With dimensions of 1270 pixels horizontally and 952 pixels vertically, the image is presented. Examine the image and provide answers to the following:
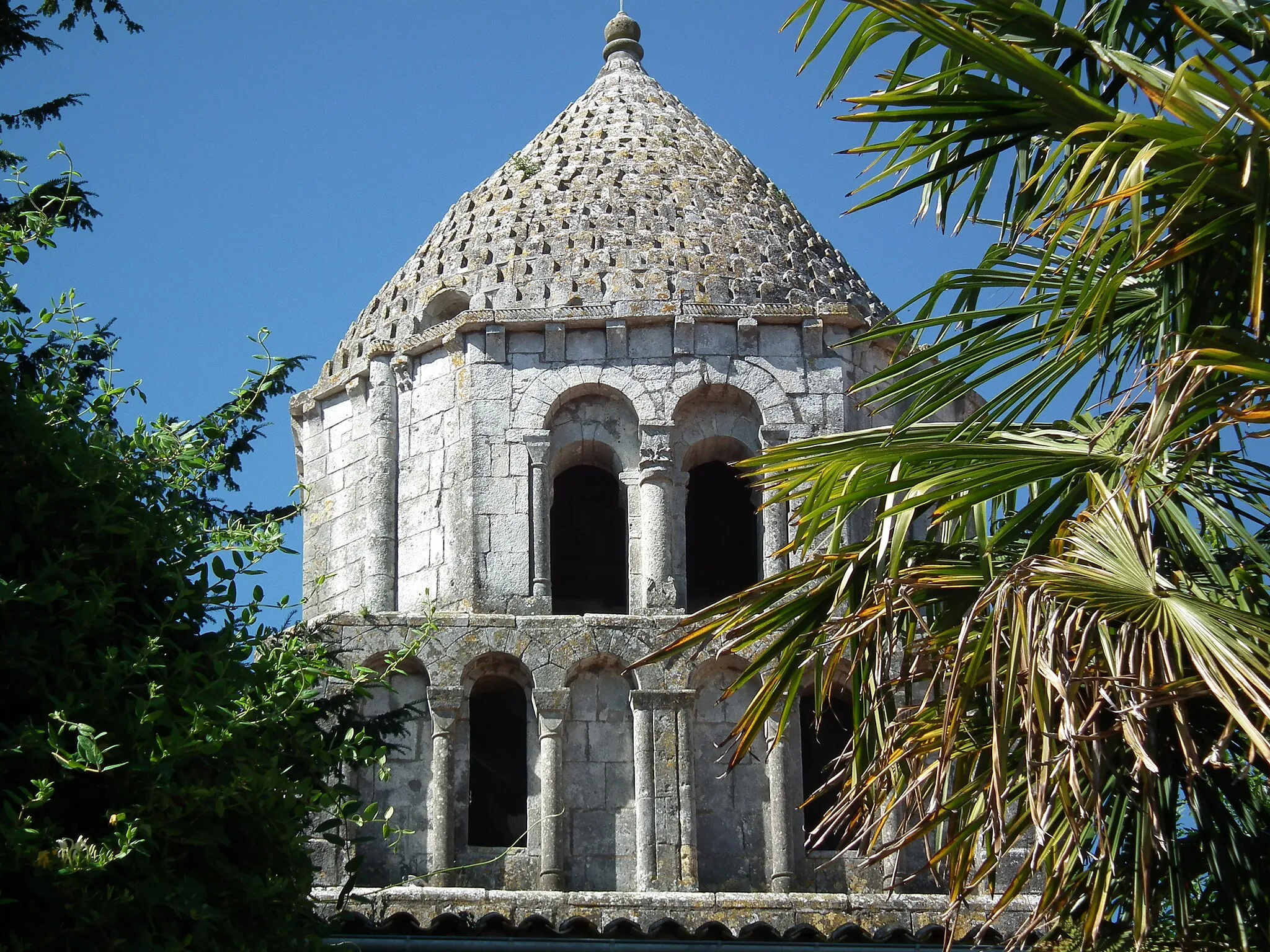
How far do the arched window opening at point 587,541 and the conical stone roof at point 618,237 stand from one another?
2.81 metres

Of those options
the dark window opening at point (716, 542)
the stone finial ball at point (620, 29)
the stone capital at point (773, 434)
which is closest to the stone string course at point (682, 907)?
the stone capital at point (773, 434)

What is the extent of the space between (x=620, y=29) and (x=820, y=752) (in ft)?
24.0

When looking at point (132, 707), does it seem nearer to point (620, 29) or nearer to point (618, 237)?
point (618, 237)

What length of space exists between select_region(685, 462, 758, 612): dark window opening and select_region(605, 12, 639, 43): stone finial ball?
14.3ft

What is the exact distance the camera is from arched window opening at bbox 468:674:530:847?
1717 cm

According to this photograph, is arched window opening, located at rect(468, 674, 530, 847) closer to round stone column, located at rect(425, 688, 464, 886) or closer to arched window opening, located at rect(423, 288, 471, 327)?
round stone column, located at rect(425, 688, 464, 886)

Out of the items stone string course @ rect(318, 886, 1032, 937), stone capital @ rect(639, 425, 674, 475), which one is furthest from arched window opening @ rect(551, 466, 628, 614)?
stone string course @ rect(318, 886, 1032, 937)

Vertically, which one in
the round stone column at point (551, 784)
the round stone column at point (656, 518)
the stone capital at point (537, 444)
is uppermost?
the stone capital at point (537, 444)

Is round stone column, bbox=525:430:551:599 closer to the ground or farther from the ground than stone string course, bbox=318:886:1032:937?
farther from the ground

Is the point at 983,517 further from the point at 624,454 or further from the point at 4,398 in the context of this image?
the point at 624,454

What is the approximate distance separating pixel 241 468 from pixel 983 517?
7692 millimetres

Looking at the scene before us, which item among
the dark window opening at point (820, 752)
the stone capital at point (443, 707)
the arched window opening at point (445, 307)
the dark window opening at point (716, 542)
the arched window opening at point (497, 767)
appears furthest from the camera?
the dark window opening at point (716, 542)

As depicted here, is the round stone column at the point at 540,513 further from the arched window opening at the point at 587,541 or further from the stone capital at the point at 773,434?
the arched window opening at the point at 587,541

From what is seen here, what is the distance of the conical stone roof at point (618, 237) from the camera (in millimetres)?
17516
